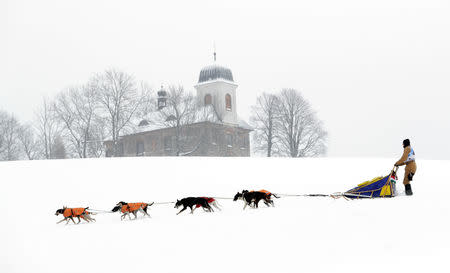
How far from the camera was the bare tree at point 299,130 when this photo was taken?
186ft

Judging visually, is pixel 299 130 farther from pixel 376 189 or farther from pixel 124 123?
pixel 376 189

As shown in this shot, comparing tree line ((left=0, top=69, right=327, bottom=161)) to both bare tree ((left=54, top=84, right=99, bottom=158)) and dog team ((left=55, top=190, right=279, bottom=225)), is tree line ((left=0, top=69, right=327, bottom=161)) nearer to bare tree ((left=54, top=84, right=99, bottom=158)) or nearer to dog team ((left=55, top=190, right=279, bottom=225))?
bare tree ((left=54, top=84, right=99, bottom=158))

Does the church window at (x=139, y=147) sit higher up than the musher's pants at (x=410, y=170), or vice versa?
the church window at (x=139, y=147)

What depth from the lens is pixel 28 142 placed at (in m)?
65.8

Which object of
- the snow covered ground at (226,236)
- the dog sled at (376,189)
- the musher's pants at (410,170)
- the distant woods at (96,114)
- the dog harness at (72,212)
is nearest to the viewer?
the snow covered ground at (226,236)

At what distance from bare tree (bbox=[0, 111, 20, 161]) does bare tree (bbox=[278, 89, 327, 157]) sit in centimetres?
3827

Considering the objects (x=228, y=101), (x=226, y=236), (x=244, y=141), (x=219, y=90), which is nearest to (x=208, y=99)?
(x=219, y=90)

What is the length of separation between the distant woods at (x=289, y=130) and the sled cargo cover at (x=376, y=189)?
4409 cm

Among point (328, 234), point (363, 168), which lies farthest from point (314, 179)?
point (328, 234)

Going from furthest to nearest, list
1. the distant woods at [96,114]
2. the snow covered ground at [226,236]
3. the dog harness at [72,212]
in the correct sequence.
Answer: the distant woods at [96,114] < the dog harness at [72,212] < the snow covered ground at [226,236]

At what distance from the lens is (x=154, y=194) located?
15.8 metres

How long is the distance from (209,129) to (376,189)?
45.3 metres

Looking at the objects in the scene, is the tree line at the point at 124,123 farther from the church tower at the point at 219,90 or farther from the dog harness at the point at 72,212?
the dog harness at the point at 72,212

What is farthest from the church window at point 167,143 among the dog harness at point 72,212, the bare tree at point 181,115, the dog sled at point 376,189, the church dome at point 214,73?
the dog harness at point 72,212
